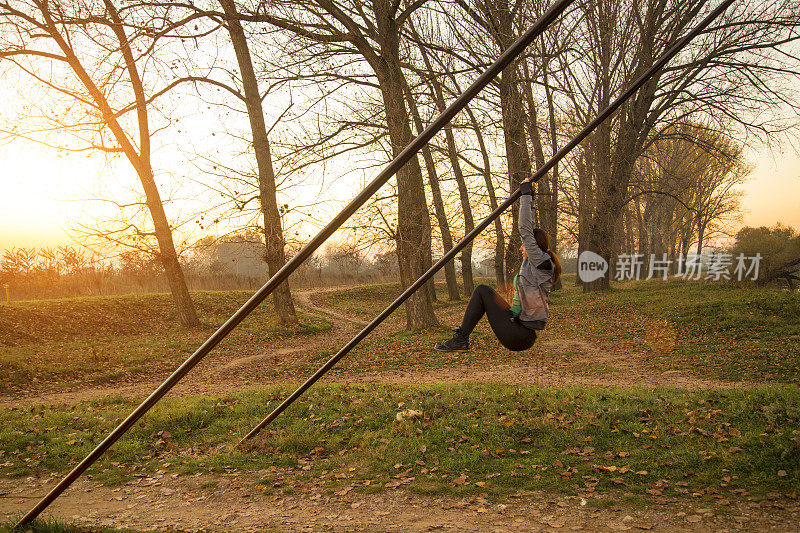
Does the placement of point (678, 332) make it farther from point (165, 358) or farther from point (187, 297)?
point (187, 297)

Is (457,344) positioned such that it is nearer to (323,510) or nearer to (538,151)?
(323,510)

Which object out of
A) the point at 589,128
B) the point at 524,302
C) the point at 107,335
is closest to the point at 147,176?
the point at 107,335

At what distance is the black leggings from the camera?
18.8ft

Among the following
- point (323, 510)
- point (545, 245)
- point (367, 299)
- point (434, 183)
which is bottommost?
point (323, 510)

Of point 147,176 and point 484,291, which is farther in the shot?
point 147,176

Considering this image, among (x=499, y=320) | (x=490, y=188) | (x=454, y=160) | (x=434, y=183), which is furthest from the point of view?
(x=490, y=188)

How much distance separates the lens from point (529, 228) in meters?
5.31

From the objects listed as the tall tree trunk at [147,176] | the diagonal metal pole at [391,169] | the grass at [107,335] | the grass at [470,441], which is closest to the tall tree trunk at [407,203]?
the grass at [107,335]

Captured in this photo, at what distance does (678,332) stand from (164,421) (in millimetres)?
14849

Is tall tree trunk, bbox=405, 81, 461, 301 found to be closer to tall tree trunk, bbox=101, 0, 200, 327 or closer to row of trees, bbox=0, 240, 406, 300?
row of trees, bbox=0, 240, 406, 300

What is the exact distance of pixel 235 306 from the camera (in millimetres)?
25094

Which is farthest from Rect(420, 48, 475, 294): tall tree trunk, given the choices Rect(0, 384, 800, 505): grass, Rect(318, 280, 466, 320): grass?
Rect(0, 384, 800, 505): grass

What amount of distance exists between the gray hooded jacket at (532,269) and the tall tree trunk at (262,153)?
38.4ft

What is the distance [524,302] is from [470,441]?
9.06 feet
